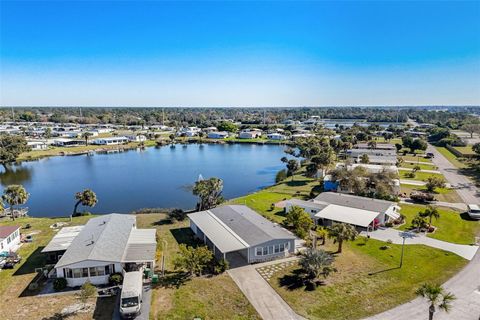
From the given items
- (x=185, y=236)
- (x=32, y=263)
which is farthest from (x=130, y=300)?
(x=185, y=236)

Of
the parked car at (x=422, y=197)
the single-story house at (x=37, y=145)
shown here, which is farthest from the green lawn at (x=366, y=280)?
the single-story house at (x=37, y=145)

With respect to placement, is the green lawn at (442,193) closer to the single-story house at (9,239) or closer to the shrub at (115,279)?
the shrub at (115,279)

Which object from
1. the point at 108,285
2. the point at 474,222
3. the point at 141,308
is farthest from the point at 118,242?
the point at 474,222

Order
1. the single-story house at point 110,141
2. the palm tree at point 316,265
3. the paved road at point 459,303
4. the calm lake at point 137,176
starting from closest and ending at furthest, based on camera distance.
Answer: the paved road at point 459,303, the palm tree at point 316,265, the calm lake at point 137,176, the single-story house at point 110,141

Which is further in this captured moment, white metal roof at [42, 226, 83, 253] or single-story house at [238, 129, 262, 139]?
single-story house at [238, 129, 262, 139]

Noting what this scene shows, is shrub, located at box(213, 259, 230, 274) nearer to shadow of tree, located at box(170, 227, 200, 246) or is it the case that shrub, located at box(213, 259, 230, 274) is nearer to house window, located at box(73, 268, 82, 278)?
shadow of tree, located at box(170, 227, 200, 246)

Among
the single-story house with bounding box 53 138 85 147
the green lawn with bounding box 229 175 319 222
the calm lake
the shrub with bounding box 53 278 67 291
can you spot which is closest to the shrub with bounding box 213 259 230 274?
the shrub with bounding box 53 278 67 291

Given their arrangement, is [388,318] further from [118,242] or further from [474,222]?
[474,222]
